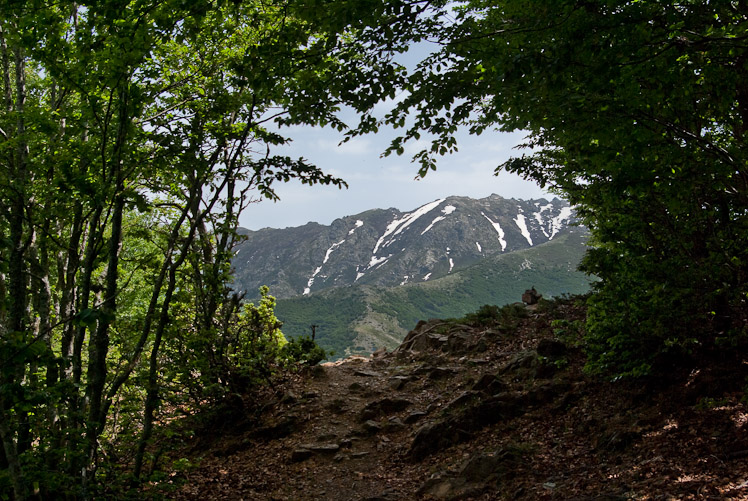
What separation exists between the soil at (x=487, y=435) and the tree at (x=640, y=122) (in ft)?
3.50

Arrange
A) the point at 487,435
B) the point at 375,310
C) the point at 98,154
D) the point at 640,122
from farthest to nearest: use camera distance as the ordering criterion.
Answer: the point at 375,310, the point at 487,435, the point at 98,154, the point at 640,122

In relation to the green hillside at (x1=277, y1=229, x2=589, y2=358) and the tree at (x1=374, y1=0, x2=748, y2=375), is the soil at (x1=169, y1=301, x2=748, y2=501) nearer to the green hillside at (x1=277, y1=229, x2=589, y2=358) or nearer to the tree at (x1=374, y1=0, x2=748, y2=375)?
the tree at (x1=374, y1=0, x2=748, y2=375)

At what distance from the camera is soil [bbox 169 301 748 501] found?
6277 millimetres

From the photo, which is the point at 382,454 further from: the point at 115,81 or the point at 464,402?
the point at 115,81

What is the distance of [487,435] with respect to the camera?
9.55m

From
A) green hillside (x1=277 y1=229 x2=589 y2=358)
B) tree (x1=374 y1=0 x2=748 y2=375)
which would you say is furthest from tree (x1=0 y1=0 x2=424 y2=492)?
green hillside (x1=277 y1=229 x2=589 y2=358)

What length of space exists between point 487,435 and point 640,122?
23.2ft

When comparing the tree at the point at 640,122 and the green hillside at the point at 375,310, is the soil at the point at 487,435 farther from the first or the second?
the green hillside at the point at 375,310

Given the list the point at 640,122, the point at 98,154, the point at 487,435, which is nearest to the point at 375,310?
the point at 487,435

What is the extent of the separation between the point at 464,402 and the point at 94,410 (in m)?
8.01

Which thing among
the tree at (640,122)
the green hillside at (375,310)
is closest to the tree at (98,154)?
the tree at (640,122)

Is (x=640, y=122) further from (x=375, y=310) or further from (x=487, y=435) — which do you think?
(x=375, y=310)

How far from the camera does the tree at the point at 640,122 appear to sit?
453 cm

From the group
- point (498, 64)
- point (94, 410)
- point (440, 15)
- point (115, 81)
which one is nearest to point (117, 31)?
point (115, 81)
